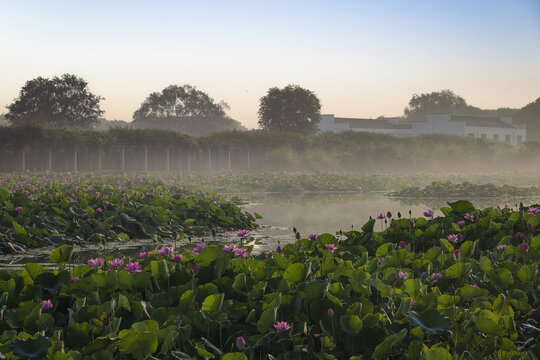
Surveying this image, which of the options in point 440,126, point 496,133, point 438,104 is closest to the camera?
point 440,126

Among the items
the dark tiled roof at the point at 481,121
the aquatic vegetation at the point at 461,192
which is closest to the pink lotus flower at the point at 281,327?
the aquatic vegetation at the point at 461,192

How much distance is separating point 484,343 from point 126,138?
36.5 meters

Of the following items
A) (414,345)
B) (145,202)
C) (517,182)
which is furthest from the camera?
(517,182)

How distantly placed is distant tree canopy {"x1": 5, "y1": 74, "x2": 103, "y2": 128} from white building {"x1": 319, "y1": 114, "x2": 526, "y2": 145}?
1005 inches

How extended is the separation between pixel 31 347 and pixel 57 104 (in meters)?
58.9

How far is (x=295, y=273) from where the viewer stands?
11.5 ft

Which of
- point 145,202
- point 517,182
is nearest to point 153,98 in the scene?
point 517,182

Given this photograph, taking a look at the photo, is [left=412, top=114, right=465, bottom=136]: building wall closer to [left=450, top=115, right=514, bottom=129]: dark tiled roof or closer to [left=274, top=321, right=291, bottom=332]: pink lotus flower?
[left=450, top=115, right=514, bottom=129]: dark tiled roof

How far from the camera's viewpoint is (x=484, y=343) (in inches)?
122

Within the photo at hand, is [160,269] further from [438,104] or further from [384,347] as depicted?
[438,104]

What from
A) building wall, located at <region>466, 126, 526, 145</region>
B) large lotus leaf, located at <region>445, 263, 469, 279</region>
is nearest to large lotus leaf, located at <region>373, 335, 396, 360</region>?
large lotus leaf, located at <region>445, 263, 469, 279</region>

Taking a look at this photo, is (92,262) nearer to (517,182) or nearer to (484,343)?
(484,343)

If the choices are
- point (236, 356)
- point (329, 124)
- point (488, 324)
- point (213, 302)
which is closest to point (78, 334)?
point (213, 302)

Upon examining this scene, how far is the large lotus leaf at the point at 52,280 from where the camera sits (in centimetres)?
358
